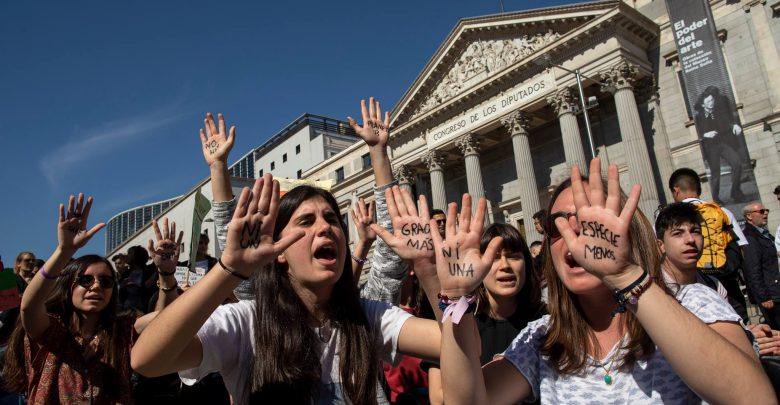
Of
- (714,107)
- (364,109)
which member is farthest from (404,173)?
(364,109)

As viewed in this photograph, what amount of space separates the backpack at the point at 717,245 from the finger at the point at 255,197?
15.5 feet

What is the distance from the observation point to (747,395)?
152 centimetres

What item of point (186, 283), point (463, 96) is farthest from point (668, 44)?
point (186, 283)

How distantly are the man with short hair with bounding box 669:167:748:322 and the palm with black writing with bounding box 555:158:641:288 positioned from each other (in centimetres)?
454

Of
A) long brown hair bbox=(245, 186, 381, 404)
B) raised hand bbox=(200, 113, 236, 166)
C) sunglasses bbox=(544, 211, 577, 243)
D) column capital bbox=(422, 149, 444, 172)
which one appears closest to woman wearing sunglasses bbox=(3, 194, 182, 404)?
Answer: raised hand bbox=(200, 113, 236, 166)

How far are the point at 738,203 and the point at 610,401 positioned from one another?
15.1 m

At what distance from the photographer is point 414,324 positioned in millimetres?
2225

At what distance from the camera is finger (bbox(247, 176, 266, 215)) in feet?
5.84

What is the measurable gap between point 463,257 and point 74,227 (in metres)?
2.70

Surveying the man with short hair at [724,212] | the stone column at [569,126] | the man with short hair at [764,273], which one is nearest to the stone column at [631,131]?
the stone column at [569,126]

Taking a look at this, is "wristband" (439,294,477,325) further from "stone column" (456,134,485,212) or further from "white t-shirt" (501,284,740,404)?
"stone column" (456,134,485,212)

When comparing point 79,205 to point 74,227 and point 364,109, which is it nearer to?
point 74,227

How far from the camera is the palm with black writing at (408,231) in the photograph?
2.03 m

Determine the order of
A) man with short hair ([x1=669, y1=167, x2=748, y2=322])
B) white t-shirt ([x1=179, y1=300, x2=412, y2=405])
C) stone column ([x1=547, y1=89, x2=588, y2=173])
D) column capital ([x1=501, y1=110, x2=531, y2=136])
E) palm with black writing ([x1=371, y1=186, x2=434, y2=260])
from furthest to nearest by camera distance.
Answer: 1. column capital ([x1=501, y1=110, x2=531, y2=136])
2. stone column ([x1=547, y1=89, x2=588, y2=173])
3. man with short hair ([x1=669, y1=167, x2=748, y2=322])
4. palm with black writing ([x1=371, y1=186, x2=434, y2=260])
5. white t-shirt ([x1=179, y1=300, x2=412, y2=405])
